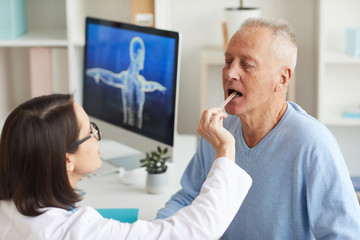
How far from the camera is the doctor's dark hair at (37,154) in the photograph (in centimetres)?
119

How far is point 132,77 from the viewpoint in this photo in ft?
7.48

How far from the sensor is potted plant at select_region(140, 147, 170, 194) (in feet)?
6.75

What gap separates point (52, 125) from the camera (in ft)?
3.95

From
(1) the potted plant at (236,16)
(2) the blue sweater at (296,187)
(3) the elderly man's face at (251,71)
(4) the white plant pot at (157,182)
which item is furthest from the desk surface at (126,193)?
(1) the potted plant at (236,16)

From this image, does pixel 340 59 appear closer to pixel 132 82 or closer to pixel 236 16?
pixel 236 16

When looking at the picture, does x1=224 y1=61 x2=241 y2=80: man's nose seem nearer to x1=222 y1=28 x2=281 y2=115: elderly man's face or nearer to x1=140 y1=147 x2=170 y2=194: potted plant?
x1=222 y1=28 x2=281 y2=115: elderly man's face

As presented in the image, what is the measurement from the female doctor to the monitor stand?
3.45ft

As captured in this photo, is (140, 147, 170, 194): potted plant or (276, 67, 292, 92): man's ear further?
(140, 147, 170, 194): potted plant

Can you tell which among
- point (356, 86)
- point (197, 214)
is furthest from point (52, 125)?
point (356, 86)

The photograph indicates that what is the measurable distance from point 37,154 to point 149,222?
278 millimetres

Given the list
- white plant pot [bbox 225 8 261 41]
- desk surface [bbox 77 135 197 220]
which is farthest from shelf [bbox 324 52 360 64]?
desk surface [bbox 77 135 197 220]

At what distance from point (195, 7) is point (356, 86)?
97 centimetres

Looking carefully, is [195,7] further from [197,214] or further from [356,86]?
[197,214]

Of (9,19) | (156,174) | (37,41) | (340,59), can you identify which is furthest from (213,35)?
(156,174)
